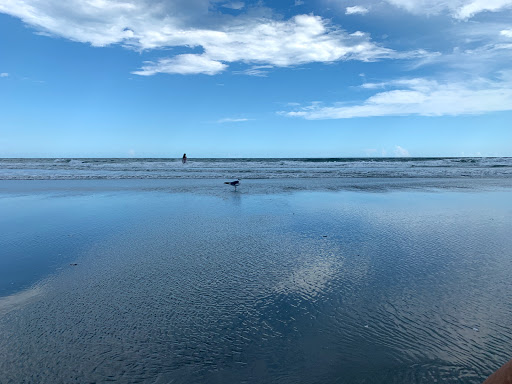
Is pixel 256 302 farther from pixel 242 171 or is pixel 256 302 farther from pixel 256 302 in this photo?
pixel 242 171

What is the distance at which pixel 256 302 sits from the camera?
484 centimetres

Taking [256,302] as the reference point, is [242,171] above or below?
above

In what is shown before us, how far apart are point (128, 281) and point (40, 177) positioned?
1095 inches

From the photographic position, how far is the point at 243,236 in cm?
866

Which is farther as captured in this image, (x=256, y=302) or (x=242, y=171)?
(x=242, y=171)

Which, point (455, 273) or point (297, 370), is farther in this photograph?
point (455, 273)

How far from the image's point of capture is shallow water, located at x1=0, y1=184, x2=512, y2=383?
3.49 m

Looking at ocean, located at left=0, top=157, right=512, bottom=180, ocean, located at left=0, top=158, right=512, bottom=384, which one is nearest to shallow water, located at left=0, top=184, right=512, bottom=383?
ocean, located at left=0, top=158, right=512, bottom=384

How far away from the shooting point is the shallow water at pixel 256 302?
3494mm

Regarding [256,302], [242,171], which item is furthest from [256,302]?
[242,171]

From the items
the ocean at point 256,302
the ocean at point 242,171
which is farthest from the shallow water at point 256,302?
the ocean at point 242,171

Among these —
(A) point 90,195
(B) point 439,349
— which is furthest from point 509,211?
(A) point 90,195

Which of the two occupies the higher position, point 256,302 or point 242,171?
point 242,171

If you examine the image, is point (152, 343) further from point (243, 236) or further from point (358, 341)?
point (243, 236)
